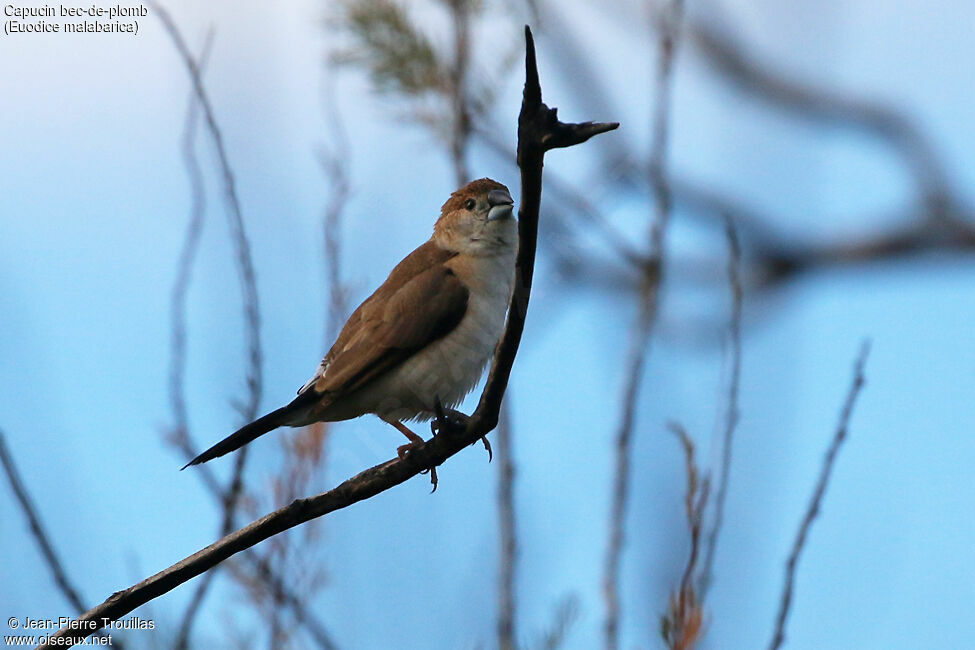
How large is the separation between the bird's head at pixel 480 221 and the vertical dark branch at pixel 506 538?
71cm

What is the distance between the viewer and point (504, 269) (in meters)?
4.34

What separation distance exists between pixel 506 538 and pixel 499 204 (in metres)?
1.50

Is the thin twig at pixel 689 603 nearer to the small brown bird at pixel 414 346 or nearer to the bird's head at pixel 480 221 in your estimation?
the small brown bird at pixel 414 346

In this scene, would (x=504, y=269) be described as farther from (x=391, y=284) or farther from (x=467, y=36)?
(x=467, y=36)

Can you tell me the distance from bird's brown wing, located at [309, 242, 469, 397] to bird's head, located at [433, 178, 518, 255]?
246mm

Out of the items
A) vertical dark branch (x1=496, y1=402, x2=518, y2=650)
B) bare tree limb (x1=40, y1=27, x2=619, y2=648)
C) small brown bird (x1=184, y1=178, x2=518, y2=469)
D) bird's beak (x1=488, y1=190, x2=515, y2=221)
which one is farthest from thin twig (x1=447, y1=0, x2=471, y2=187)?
bare tree limb (x1=40, y1=27, x2=619, y2=648)

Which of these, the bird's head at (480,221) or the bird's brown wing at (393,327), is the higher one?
the bird's head at (480,221)

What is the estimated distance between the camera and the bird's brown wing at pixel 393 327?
4.01m

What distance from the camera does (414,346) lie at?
405 cm

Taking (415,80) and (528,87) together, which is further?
(415,80)

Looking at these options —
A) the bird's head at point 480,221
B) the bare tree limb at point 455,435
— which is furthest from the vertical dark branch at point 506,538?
the bare tree limb at point 455,435

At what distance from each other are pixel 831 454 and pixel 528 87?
1428 millimetres

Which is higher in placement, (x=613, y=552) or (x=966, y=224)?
(x=966, y=224)

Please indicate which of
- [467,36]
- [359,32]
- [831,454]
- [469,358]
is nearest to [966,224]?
[831,454]
